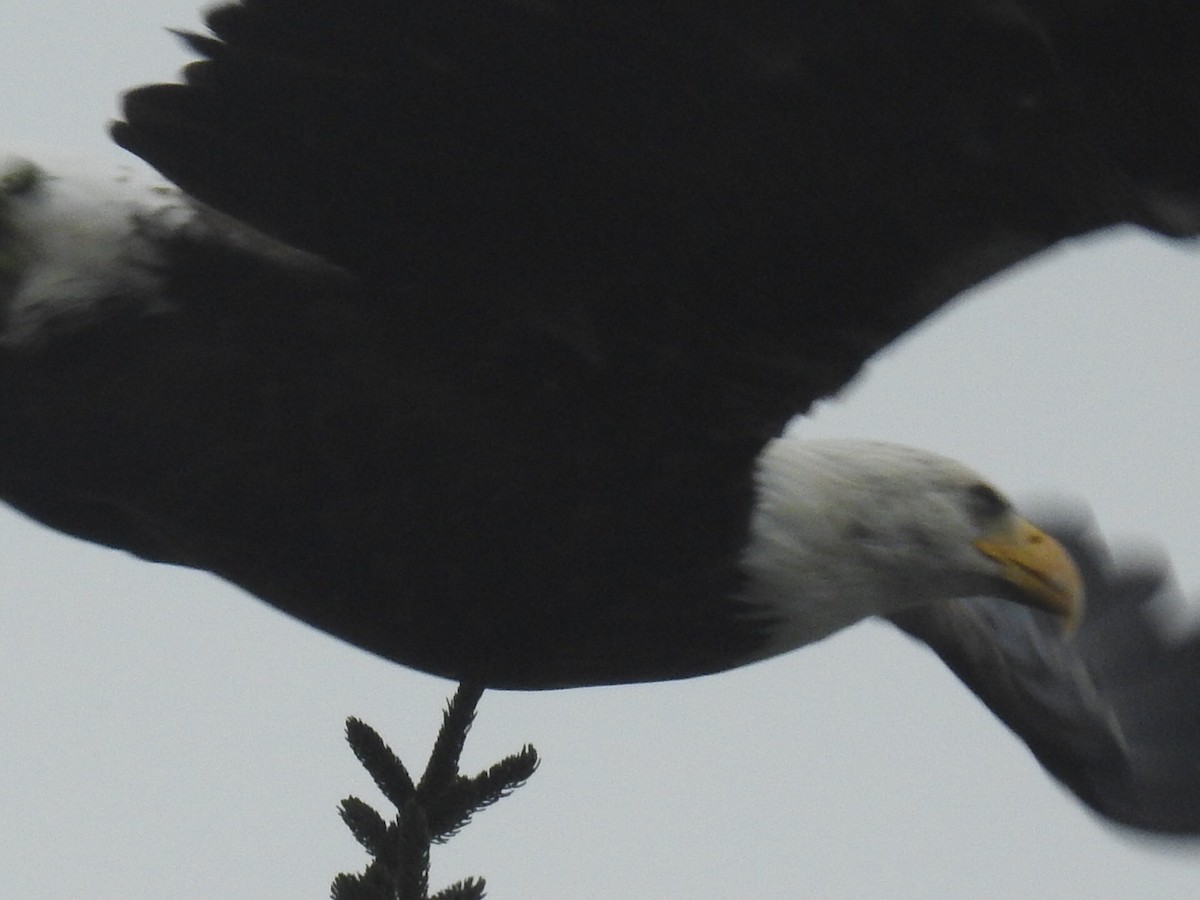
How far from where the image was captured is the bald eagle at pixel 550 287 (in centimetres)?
272

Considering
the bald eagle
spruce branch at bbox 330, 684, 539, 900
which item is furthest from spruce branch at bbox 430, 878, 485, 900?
the bald eagle

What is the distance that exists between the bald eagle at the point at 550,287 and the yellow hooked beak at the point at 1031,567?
0.11 meters

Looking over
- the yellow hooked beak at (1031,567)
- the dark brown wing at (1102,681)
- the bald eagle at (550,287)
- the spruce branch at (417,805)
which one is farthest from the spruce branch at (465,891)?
the dark brown wing at (1102,681)

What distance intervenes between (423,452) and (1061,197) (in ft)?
3.69

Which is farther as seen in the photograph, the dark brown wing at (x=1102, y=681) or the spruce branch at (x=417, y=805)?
the dark brown wing at (x=1102, y=681)

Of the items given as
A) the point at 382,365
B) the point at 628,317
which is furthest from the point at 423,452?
the point at 628,317

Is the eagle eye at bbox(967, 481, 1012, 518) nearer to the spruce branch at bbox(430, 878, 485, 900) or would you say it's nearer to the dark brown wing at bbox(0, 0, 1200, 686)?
the dark brown wing at bbox(0, 0, 1200, 686)

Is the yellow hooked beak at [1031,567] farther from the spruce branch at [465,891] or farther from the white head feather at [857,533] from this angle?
the spruce branch at [465,891]

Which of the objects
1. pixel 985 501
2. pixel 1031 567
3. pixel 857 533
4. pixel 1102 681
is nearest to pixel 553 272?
pixel 857 533

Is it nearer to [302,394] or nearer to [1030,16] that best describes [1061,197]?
[1030,16]

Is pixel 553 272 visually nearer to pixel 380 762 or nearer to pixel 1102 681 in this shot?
pixel 380 762

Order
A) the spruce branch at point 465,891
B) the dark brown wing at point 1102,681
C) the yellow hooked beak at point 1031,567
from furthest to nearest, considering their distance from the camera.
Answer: the dark brown wing at point 1102,681 → the yellow hooked beak at point 1031,567 → the spruce branch at point 465,891

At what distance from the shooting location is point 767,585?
322 cm

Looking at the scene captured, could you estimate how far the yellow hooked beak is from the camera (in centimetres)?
357
